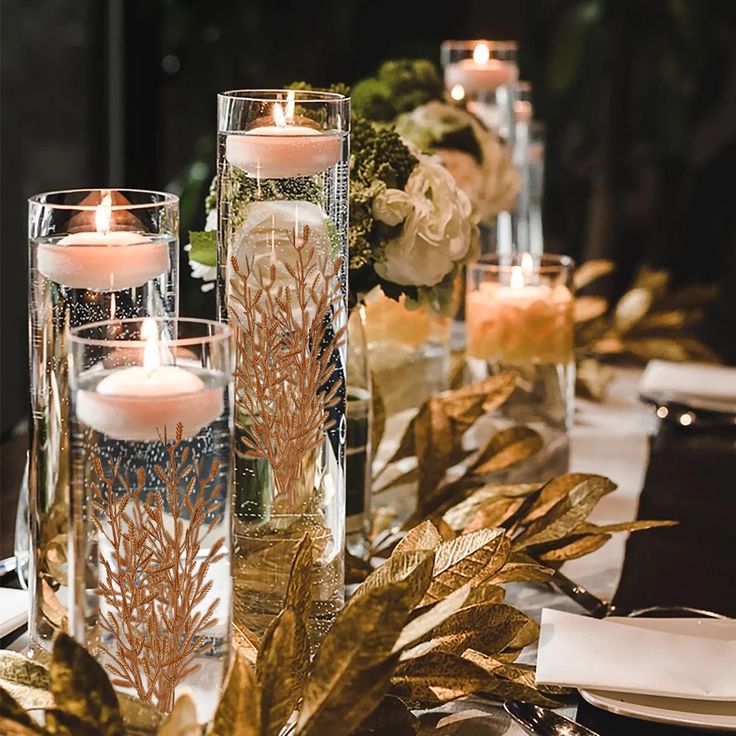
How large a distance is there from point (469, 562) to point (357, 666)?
0.17 meters

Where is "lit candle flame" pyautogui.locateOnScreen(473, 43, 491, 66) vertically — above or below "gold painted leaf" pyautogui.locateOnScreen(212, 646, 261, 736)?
above

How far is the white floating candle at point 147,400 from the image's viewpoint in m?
0.58

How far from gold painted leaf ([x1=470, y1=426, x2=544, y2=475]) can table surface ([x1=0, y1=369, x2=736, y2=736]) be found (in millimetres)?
101

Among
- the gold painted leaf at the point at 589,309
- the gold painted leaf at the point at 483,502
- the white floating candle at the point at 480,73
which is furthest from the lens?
the gold painted leaf at the point at 589,309

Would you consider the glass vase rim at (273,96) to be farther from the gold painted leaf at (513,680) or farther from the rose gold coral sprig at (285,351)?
the gold painted leaf at (513,680)

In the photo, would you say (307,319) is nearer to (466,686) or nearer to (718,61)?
(466,686)

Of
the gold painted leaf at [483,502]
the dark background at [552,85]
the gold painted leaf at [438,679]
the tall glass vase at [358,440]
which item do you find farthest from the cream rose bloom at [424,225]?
the dark background at [552,85]

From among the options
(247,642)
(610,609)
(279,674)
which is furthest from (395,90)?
(279,674)

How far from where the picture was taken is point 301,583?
2.32 ft

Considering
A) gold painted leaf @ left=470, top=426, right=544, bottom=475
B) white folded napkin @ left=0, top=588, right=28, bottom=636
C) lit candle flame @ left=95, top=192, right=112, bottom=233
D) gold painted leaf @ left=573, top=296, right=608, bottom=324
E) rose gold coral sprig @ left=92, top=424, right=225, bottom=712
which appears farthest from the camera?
gold painted leaf @ left=573, top=296, right=608, bottom=324

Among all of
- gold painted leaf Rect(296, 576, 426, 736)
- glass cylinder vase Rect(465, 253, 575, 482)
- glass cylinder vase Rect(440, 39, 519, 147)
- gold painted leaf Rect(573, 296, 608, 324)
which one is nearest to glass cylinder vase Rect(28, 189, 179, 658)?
gold painted leaf Rect(296, 576, 426, 736)

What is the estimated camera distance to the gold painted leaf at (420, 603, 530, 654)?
0.75 m

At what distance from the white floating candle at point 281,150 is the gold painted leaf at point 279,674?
278 mm

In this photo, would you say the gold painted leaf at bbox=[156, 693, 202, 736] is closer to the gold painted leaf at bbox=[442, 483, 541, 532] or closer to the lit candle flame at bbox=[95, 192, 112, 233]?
the lit candle flame at bbox=[95, 192, 112, 233]
